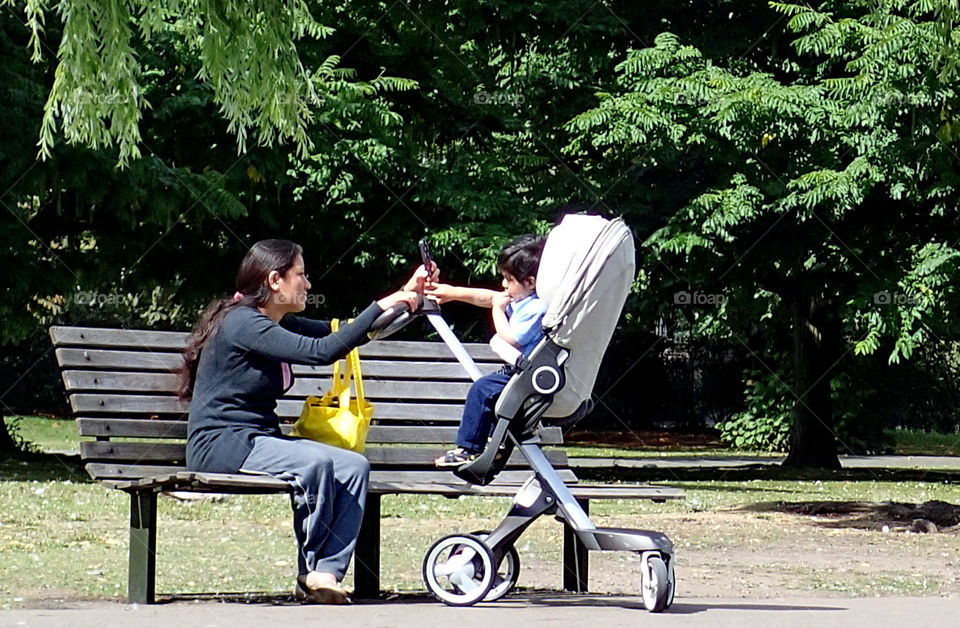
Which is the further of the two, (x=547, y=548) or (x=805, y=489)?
(x=805, y=489)

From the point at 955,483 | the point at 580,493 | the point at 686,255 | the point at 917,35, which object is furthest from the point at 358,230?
the point at 580,493

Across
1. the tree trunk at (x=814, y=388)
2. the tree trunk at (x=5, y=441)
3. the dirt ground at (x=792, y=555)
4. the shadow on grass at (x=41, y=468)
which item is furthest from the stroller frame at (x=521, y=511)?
the tree trunk at (x=5, y=441)

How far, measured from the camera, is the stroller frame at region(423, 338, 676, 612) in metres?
6.16

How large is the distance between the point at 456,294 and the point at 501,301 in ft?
0.71

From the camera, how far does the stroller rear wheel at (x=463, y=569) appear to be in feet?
20.6

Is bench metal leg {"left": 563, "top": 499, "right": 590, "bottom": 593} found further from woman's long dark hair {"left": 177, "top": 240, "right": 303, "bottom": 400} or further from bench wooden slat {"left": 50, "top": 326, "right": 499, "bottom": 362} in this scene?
bench wooden slat {"left": 50, "top": 326, "right": 499, "bottom": 362}

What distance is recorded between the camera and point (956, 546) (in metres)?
10.4

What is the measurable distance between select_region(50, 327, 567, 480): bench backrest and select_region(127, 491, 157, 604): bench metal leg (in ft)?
0.61

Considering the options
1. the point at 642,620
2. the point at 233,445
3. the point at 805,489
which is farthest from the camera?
the point at 805,489

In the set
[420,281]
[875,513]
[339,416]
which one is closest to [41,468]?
[875,513]

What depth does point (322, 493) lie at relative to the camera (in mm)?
6117

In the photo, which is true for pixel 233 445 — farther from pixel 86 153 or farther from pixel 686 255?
pixel 686 255

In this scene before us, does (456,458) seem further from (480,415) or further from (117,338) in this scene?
(117,338)

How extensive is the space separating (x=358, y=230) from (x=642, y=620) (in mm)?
11822
